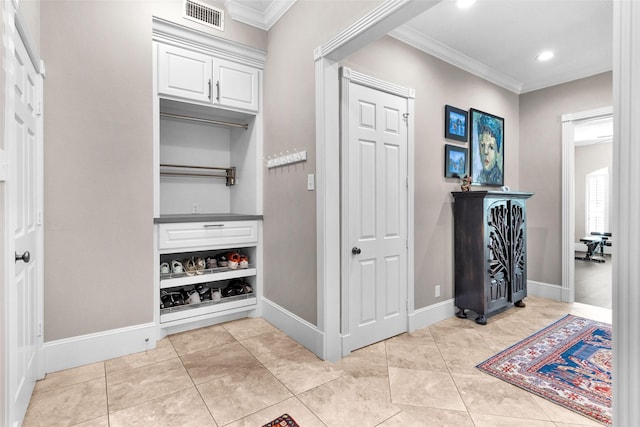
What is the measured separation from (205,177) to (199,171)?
9cm

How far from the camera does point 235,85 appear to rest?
10.1 ft

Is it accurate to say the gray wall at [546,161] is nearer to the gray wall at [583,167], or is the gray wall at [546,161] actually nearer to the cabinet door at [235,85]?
the cabinet door at [235,85]

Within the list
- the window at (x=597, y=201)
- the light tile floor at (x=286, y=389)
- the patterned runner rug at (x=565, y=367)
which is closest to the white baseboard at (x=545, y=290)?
the patterned runner rug at (x=565, y=367)

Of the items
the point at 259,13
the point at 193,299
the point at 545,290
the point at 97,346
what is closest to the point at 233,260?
the point at 193,299

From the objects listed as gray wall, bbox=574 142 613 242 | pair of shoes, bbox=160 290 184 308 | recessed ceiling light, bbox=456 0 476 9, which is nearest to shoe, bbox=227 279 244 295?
pair of shoes, bbox=160 290 184 308

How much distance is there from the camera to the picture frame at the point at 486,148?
143 inches

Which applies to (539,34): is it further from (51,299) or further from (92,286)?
(51,299)

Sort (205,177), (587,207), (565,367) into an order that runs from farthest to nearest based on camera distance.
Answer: (587,207) < (205,177) < (565,367)

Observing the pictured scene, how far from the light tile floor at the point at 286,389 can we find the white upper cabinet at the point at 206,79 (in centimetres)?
212

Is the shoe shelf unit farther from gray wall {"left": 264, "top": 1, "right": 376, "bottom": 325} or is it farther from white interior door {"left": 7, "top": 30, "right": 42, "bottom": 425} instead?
white interior door {"left": 7, "top": 30, "right": 42, "bottom": 425}

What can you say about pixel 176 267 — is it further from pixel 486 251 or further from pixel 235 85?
pixel 486 251

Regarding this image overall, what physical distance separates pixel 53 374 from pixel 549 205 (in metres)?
5.24

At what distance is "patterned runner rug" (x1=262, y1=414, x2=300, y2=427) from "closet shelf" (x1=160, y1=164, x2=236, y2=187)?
2476 mm

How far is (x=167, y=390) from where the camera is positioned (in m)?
2.02
